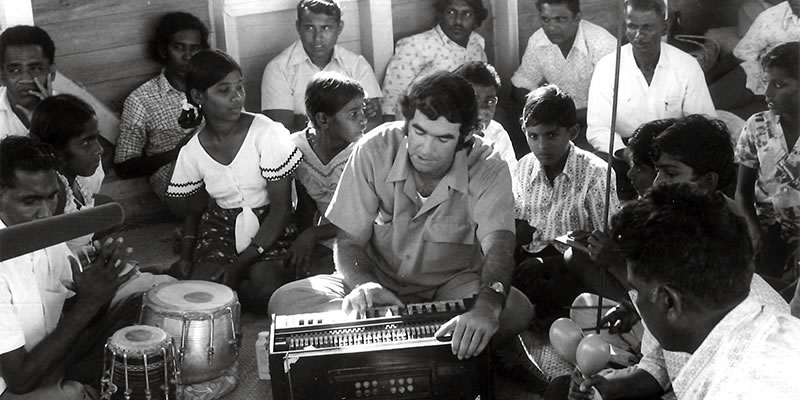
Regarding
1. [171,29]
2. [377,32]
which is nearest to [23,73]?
[171,29]

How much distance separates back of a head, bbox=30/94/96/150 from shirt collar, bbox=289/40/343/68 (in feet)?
5.51

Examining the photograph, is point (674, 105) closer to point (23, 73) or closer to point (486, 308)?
point (486, 308)

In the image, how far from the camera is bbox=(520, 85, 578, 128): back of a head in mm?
4074

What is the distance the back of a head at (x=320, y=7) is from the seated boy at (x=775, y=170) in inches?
91.8

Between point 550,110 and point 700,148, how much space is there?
80 cm

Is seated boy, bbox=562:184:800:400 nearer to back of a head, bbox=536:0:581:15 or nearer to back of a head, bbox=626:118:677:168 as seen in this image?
back of a head, bbox=626:118:677:168

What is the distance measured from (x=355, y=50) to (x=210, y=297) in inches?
112

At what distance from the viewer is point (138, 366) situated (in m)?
3.13

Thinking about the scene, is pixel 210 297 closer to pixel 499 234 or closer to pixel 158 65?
pixel 499 234

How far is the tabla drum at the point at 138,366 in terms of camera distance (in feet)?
10.2

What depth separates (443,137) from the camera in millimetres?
3336

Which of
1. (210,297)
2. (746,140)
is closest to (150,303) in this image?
(210,297)

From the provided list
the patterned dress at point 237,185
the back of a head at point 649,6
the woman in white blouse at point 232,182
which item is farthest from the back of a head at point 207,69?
the back of a head at point 649,6

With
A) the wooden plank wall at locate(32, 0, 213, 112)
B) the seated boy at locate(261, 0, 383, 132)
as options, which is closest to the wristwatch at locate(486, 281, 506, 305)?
the seated boy at locate(261, 0, 383, 132)
